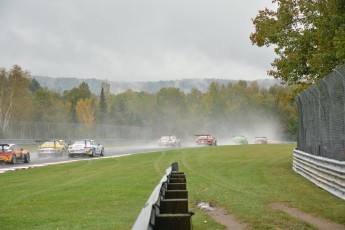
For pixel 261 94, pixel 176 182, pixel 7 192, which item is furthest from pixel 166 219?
pixel 261 94

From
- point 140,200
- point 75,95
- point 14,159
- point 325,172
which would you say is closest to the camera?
point 140,200

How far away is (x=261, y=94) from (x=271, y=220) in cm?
13818

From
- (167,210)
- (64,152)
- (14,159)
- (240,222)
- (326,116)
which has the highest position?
(326,116)

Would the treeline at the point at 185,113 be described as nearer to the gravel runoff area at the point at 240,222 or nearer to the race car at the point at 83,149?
the race car at the point at 83,149

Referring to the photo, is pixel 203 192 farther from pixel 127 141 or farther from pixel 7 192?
pixel 127 141

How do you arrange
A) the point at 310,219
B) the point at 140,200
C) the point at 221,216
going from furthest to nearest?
the point at 140,200 → the point at 221,216 → the point at 310,219

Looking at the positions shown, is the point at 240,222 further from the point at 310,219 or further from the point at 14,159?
the point at 14,159

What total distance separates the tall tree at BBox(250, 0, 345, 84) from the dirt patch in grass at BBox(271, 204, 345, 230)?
8.33 m

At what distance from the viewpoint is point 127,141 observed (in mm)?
80625

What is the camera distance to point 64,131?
65.3m

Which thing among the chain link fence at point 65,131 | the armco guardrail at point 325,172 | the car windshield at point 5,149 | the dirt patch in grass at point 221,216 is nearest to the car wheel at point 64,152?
the car windshield at point 5,149

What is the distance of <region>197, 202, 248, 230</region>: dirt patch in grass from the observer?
887 centimetres

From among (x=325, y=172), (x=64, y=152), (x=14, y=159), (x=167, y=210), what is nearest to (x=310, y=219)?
(x=167, y=210)

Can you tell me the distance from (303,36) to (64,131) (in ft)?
158
